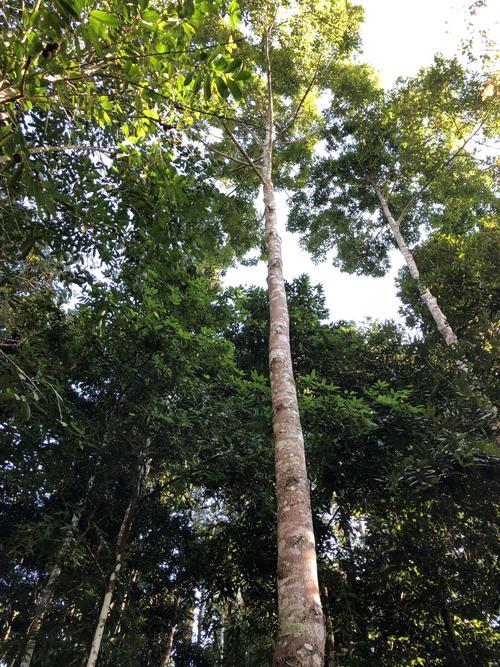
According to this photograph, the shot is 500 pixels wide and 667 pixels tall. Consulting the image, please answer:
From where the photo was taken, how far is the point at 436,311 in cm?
949

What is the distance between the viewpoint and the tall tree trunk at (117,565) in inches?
239

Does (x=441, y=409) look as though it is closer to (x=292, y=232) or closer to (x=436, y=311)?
(x=436, y=311)

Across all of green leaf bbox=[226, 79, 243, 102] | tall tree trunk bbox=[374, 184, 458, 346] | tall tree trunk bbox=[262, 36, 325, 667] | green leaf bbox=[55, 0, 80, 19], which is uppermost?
tall tree trunk bbox=[374, 184, 458, 346]

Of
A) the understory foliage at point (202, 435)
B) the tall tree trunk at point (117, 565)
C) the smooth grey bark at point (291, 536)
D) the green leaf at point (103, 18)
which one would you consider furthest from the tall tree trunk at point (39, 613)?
the green leaf at point (103, 18)

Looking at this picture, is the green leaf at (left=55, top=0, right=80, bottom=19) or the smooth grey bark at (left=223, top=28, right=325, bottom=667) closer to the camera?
the green leaf at (left=55, top=0, right=80, bottom=19)

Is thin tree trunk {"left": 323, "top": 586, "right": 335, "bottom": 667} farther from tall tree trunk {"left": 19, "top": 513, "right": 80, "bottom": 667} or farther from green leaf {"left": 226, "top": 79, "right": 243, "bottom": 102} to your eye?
green leaf {"left": 226, "top": 79, "right": 243, "bottom": 102}

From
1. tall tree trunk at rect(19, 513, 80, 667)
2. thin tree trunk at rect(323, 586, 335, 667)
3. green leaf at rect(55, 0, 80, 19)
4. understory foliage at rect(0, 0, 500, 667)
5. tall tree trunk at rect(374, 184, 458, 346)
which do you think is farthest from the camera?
tall tree trunk at rect(374, 184, 458, 346)

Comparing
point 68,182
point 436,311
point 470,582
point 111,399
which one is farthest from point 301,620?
point 436,311

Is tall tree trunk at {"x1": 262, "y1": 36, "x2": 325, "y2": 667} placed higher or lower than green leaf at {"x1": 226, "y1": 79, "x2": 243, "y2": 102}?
lower

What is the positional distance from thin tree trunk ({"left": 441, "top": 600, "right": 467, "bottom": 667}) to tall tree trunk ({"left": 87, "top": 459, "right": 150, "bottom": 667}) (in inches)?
226

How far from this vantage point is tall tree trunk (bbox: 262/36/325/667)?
2.45 meters

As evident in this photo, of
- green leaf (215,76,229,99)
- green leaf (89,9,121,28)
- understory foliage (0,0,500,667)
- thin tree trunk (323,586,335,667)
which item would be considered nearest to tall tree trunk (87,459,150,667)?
understory foliage (0,0,500,667)

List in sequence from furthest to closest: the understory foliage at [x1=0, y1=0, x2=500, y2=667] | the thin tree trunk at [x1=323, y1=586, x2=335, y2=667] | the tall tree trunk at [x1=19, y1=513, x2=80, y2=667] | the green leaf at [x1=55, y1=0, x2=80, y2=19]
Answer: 1. the thin tree trunk at [x1=323, y1=586, x2=335, y2=667]
2. the tall tree trunk at [x1=19, y1=513, x2=80, y2=667]
3. the understory foliage at [x1=0, y1=0, x2=500, y2=667]
4. the green leaf at [x1=55, y1=0, x2=80, y2=19]

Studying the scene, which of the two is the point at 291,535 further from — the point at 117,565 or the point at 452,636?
the point at 452,636
